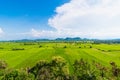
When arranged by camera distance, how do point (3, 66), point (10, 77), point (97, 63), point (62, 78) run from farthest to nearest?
point (97, 63)
point (3, 66)
point (62, 78)
point (10, 77)

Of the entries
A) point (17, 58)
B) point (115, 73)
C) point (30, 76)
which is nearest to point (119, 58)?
point (115, 73)

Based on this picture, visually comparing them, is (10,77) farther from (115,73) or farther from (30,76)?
(115,73)

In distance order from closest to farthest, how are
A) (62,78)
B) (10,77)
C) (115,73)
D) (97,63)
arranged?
(10,77), (62,78), (115,73), (97,63)

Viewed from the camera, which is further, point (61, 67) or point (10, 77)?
point (61, 67)

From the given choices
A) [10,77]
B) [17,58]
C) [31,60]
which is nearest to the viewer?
[10,77]

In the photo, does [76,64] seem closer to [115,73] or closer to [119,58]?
[115,73]

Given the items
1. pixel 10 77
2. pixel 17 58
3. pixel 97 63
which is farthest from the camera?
pixel 17 58

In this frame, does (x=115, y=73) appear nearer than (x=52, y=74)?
No

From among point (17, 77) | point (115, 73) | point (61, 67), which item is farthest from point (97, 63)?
point (17, 77)
